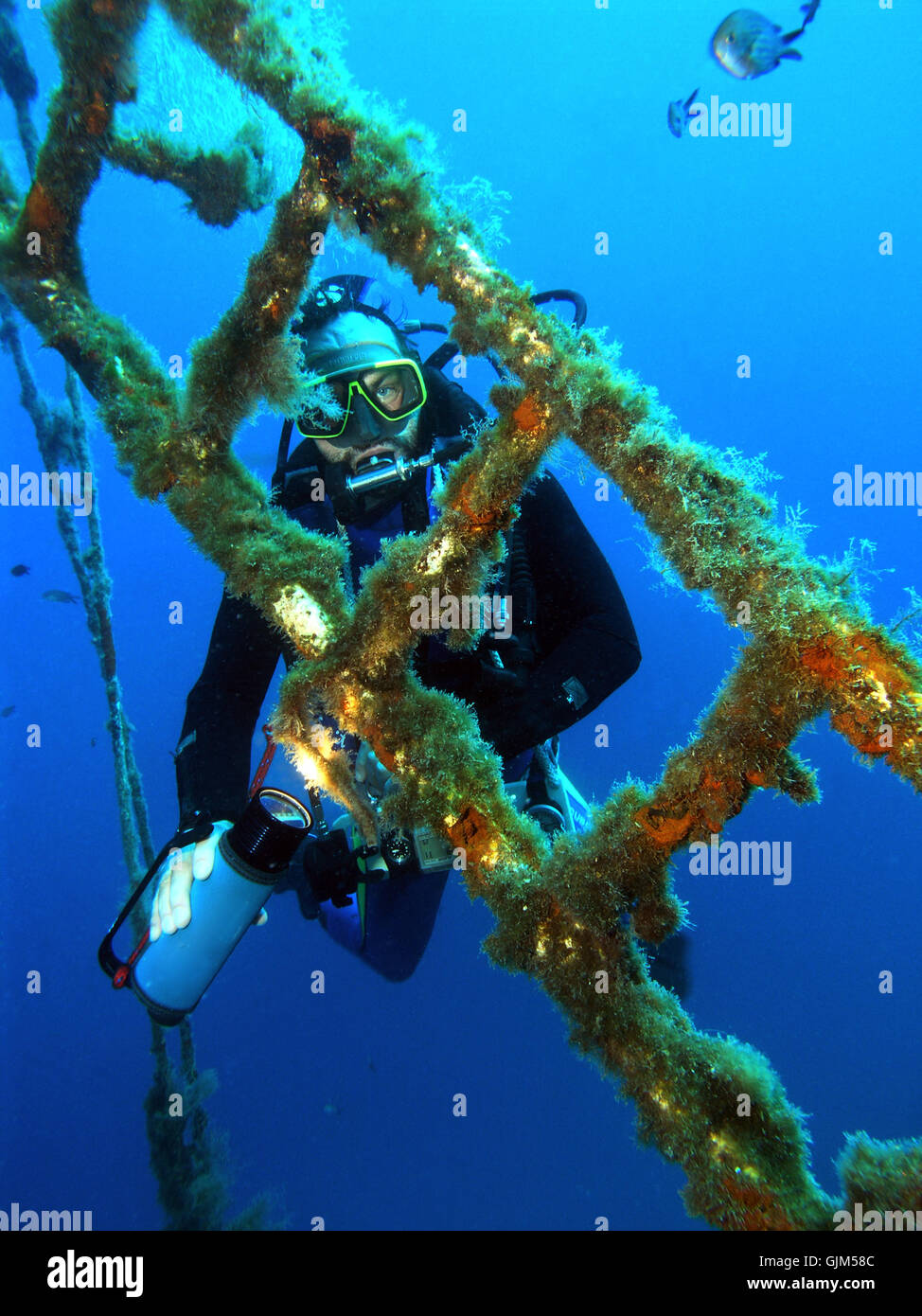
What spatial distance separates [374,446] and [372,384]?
0.37 m

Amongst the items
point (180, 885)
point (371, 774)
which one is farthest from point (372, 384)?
point (180, 885)

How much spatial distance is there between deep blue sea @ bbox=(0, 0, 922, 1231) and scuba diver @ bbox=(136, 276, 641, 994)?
72 centimetres

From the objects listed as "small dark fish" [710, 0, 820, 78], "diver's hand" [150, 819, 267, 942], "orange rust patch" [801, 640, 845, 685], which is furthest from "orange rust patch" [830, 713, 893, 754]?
"small dark fish" [710, 0, 820, 78]

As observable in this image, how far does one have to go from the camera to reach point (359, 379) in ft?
11.9

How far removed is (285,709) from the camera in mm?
1897

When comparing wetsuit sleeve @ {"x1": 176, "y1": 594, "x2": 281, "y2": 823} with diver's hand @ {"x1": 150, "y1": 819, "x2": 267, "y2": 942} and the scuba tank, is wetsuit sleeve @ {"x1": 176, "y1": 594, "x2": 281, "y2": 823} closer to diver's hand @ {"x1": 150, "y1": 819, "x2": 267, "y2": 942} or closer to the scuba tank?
diver's hand @ {"x1": 150, "y1": 819, "x2": 267, "y2": 942}

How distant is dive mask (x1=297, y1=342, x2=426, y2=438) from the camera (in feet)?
11.8

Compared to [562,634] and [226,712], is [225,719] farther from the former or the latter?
[562,634]

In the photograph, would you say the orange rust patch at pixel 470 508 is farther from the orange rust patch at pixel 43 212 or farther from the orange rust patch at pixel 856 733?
the orange rust patch at pixel 43 212

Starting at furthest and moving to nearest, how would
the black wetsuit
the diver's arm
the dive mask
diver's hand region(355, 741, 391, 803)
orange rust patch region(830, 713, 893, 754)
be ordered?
the dive mask
the black wetsuit
the diver's arm
diver's hand region(355, 741, 391, 803)
orange rust patch region(830, 713, 893, 754)

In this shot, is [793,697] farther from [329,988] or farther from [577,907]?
[329,988]

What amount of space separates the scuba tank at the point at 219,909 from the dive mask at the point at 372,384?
94.5 inches
